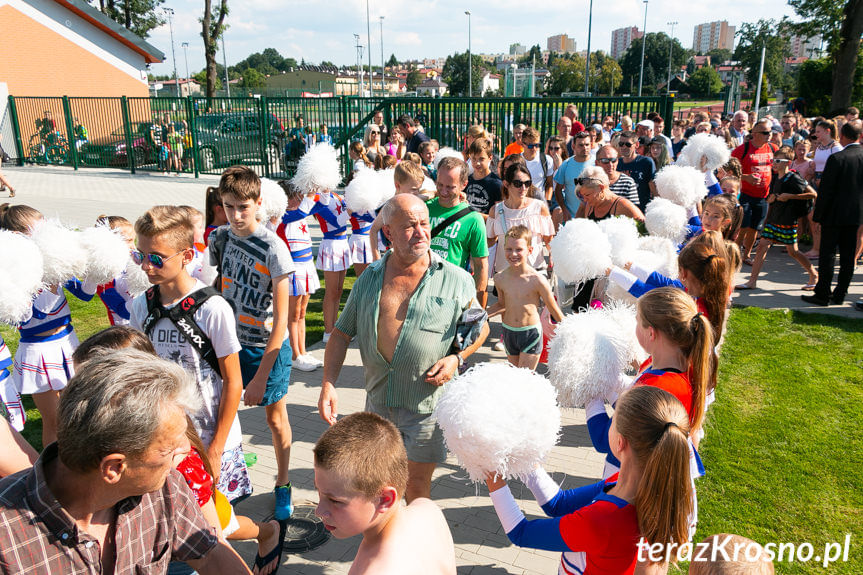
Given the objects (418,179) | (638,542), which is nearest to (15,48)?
(418,179)

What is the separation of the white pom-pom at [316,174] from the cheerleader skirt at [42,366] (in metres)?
2.67

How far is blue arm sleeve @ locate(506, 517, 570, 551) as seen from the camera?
199cm

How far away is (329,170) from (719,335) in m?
4.00

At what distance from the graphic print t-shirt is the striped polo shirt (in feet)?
2.32

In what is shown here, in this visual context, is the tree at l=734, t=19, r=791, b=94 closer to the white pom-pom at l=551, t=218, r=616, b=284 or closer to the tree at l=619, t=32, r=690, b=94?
the tree at l=619, t=32, r=690, b=94

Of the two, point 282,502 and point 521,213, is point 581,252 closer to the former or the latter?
point 521,213

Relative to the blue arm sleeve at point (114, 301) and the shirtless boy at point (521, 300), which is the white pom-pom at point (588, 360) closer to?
the shirtless boy at point (521, 300)

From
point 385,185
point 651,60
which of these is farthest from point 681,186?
point 651,60

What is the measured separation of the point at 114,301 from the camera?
4270 mm

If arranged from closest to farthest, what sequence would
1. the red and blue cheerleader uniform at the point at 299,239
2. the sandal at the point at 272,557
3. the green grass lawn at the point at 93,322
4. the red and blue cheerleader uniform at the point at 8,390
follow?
the sandal at the point at 272,557 < the red and blue cheerleader uniform at the point at 8,390 < the red and blue cheerleader uniform at the point at 299,239 < the green grass lawn at the point at 93,322

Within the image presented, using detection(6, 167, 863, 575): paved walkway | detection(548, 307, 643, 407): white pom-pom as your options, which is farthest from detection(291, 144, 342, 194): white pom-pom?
detection(548, 307, 643, 407): white pom-pom

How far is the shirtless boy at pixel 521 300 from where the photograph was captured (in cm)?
452

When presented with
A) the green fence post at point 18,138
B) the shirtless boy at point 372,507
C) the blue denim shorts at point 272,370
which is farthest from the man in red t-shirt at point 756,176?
the green fence post at point 18,138

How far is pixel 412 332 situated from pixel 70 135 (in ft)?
76.5
